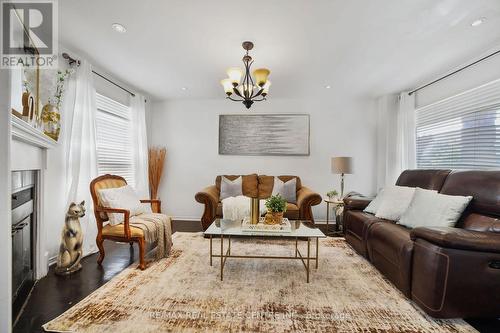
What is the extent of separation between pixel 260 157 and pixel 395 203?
254cm

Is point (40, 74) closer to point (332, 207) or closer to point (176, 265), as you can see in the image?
point (176, 265)

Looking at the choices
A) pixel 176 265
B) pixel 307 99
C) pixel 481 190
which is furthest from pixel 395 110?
pixel 176 265

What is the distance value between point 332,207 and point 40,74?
15.1 feet

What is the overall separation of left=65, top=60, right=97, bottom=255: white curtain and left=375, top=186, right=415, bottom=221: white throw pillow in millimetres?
3566

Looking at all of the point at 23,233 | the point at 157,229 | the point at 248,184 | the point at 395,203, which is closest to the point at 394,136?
the point at 395,203

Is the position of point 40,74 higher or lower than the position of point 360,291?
higher

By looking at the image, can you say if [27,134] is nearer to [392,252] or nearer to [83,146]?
[83,146]

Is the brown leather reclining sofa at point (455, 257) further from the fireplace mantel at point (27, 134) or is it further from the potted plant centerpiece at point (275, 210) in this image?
the fireplace mantel at point (27, 134)

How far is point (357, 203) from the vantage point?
3.22m

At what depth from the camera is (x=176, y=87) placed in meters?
4.09

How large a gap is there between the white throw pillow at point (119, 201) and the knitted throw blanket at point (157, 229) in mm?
113

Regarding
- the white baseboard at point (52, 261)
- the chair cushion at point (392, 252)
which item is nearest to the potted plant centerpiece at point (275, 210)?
the chair cushion at point (392, 252)

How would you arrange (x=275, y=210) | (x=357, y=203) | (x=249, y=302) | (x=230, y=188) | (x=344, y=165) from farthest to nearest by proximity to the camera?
(x=230, y=188) < (x=344, y=165) < (x=357, y=203) < (x=275, y=210) < (x=249, y=302)

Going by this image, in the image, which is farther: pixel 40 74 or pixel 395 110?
pixel 395 110
